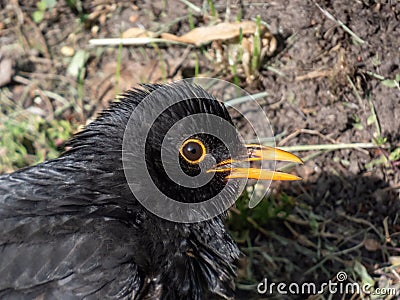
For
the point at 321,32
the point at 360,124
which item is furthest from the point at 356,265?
the point at 321,32

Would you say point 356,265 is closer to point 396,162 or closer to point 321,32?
Result: point 396,162

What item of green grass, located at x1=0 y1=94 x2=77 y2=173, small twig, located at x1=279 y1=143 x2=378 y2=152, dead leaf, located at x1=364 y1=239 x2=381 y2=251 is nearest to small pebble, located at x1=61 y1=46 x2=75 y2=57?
green grass, located at x1=0 y1=94 x2=77 y2=173

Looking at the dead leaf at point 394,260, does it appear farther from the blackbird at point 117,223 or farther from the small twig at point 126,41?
the small twig at point 126,41

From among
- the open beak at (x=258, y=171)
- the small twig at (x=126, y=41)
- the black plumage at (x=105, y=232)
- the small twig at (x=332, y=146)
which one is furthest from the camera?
the small twig at (x=126, y=41)

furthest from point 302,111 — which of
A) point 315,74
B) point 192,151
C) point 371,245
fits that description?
point 192,151

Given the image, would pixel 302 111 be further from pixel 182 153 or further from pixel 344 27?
pixel 182 153
